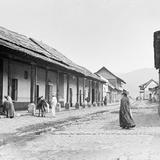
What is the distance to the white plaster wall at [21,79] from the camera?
2363cm

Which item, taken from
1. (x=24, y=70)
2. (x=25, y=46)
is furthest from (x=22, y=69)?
(x=25, y=46)

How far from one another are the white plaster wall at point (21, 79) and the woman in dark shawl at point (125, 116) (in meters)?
11.2

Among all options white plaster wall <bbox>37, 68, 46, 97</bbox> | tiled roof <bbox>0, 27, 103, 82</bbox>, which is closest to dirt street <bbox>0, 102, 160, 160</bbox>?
tiled roof <bbox>0, 27, 103, 82</bbox>

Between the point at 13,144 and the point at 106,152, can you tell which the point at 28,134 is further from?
the point at 106,152

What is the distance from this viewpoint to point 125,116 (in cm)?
1353

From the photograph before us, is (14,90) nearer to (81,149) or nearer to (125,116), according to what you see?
(125,116)

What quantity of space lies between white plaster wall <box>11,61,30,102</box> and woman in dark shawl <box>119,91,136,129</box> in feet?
36.7

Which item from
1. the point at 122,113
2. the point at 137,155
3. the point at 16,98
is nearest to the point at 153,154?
the point at 137,155

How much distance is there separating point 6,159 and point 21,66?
18.3 m

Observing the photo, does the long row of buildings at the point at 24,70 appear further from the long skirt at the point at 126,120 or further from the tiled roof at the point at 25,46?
the long skirt at the point at 126,120

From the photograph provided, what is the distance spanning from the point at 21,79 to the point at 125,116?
12745 millimetres

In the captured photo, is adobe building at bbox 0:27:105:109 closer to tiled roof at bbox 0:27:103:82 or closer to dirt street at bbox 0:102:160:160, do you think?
tiled roof at bbox 0:27:103:82

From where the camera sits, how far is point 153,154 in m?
6.94

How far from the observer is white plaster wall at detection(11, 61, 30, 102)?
23.6 m
